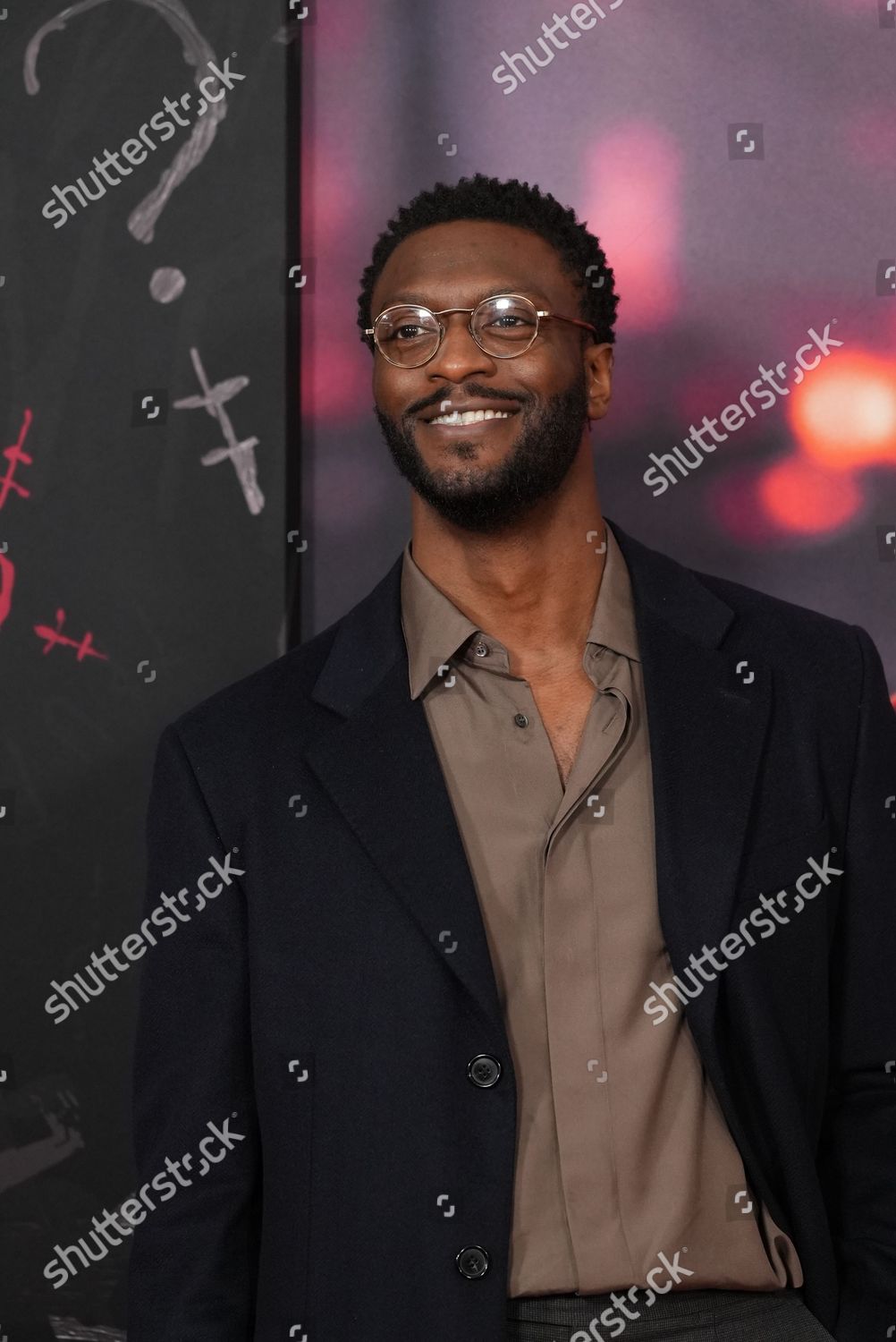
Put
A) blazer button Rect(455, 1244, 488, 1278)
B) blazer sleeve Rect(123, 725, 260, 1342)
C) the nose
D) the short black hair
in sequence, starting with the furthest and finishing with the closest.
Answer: the short black hair, the nose, blazer sleeve Rect(123, 725, 260, 1342), blazer button Rect(455, 1244, 488, 1278)

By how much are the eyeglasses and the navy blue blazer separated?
0.29 metres

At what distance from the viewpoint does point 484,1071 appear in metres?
1.40

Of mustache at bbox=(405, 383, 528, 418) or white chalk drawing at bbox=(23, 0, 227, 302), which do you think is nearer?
mustache at bbox=(405, 383, 528, 418)

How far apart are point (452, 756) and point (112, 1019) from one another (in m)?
0.80

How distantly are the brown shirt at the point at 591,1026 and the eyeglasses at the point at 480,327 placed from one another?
35 cm

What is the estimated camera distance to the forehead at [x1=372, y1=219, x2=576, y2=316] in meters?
1.62

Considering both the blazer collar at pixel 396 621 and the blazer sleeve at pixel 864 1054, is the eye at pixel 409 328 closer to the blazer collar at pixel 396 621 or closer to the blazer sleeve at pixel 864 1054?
the blazer collar at pixel 396 621

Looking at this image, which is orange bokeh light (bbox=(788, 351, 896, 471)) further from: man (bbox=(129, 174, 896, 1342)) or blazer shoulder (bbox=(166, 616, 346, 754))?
blazer shoulder (bbox=(166, 616, 346, 754))

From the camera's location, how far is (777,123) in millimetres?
2104

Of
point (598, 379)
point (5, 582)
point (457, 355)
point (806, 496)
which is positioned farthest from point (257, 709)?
point (806, 496)

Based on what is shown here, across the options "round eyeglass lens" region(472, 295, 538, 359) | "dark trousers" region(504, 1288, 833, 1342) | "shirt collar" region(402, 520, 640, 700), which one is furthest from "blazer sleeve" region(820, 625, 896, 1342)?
"round eyeglass lens" region(472, 295, 538, 359)

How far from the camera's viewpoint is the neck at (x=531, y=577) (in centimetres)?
163

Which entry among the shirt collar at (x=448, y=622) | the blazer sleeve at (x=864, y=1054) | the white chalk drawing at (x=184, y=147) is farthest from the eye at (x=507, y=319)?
the white chalk drawing at (x=184, y=147)

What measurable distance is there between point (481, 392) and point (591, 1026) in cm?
65
